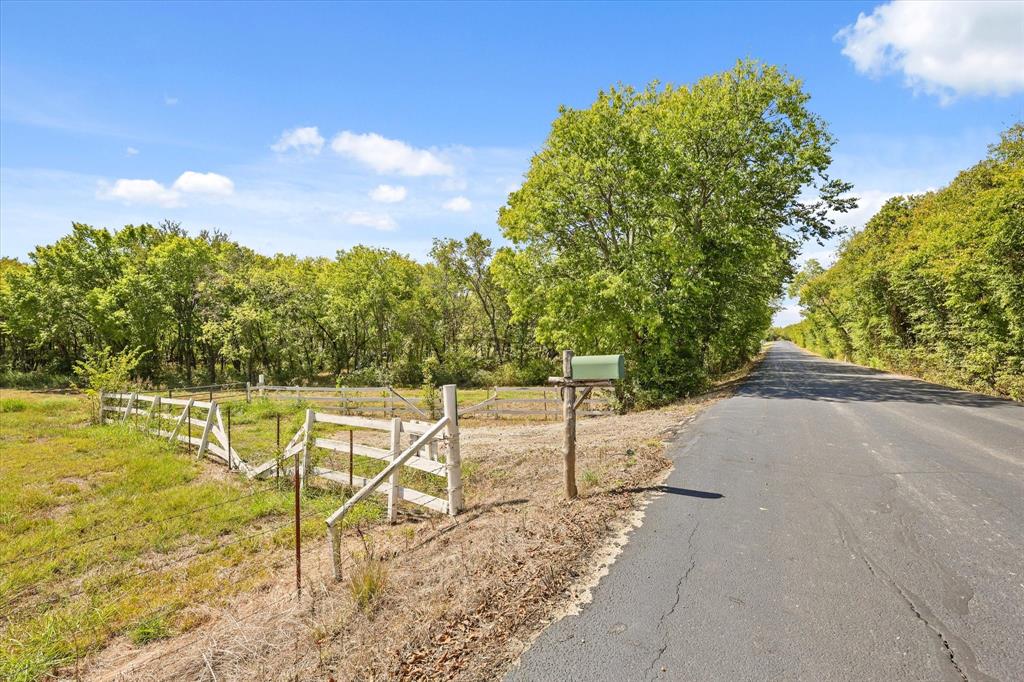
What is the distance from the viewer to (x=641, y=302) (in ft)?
66.0

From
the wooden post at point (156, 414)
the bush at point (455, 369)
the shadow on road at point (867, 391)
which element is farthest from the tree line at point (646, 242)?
the bush at point (455, 369)

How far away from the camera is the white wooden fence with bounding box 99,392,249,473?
37.2ft

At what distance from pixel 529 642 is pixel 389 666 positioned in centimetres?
105

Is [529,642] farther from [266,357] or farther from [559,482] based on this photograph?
[266,357]

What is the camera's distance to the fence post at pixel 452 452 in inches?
266

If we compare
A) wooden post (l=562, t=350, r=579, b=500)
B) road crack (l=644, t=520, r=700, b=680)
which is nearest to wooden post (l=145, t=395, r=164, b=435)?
wooden post (l=562, t=350, r=579, b=500)

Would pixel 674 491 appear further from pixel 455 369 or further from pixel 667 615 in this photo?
pixel 455 369

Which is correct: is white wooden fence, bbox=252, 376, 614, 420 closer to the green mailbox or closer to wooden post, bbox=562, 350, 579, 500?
wooden post, bbox=562, 350, 579, 500

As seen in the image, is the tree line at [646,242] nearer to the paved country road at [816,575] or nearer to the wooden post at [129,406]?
the wooden post at [129,406]

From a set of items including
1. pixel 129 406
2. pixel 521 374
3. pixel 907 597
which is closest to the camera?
pixel 907 597

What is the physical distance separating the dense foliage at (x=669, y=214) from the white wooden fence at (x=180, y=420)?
14306 mm

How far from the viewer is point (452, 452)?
6781mm

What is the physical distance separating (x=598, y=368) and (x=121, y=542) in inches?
292

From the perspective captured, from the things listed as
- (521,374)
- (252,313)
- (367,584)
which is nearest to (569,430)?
(367,584)
